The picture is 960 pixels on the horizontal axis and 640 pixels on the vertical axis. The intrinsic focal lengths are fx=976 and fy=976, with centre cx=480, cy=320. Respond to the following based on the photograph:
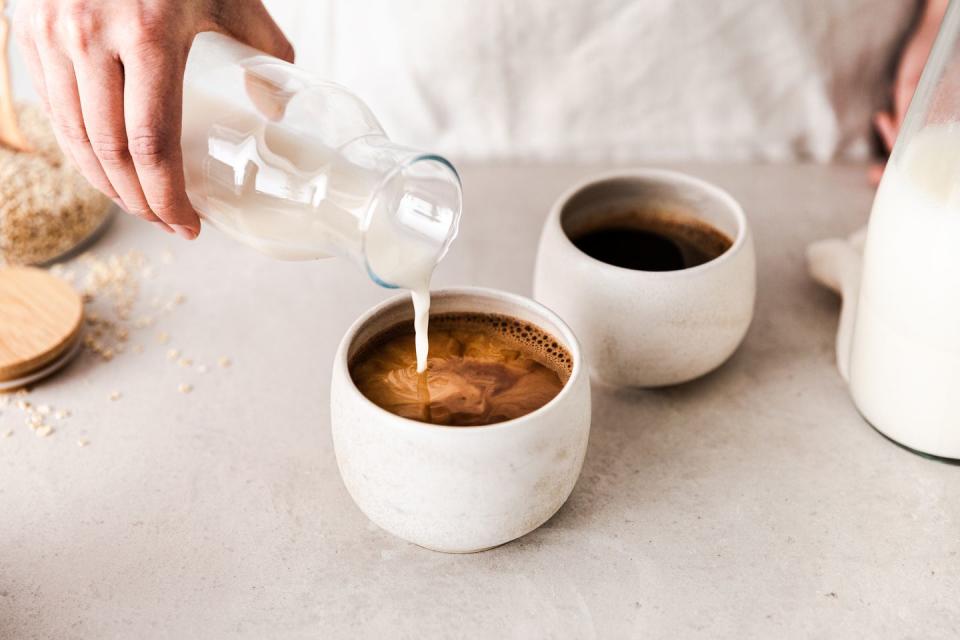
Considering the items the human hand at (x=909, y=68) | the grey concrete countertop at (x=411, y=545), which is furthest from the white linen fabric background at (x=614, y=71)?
the grey concrete countertop at (x=411, y=545)

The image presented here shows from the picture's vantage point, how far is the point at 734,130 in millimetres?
1188

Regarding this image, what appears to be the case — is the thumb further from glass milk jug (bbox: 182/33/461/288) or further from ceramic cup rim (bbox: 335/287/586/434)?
ceramic cup rim (bbox: 335/287/586/434)

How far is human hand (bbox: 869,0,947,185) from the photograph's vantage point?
1.09m

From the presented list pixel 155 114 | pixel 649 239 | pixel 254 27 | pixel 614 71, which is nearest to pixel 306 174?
pixel 155 114

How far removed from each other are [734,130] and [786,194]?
0.38ft

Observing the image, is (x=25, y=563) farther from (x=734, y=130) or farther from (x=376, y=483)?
(x=734, y=130)

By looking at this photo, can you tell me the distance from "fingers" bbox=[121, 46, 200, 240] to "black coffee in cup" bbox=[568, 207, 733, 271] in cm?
35

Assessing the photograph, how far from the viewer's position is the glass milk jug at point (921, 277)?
68cm

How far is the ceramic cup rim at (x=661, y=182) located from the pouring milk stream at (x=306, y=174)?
0.46 feet

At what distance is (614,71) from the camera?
3.76 feet

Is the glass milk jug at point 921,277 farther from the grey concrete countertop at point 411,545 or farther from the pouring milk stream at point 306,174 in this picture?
the pouring milk stream at point 306,174

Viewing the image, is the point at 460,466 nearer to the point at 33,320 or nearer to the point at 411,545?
the point at 411,545

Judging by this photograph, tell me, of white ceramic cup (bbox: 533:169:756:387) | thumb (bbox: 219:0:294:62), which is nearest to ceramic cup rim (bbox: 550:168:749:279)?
white ceramic cup (bbox: 533:169:756:387)

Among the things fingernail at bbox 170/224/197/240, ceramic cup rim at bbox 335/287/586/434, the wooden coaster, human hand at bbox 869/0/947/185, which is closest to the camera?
ceramic cup rim at bbox 335/287/586/434
